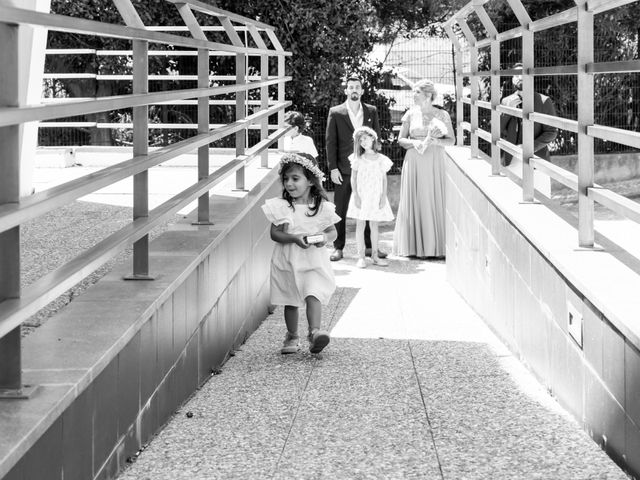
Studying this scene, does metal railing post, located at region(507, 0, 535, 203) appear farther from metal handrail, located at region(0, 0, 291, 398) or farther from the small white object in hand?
the small white object in hand

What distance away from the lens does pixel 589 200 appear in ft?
18.0

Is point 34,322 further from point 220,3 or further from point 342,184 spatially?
point 220,3

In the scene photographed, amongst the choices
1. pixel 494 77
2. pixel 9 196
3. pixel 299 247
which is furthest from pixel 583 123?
pixel 494 77

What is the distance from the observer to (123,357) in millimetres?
4277

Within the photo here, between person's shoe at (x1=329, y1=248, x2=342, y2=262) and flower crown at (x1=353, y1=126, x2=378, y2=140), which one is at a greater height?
flower crown at (x1=353, y1=126, x2=378, y2=140)

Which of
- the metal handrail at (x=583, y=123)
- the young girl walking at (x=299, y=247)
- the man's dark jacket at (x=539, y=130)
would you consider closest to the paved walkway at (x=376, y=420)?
the young girl walking at (x=299, y=247)

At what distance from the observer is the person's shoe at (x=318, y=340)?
7.08 meters

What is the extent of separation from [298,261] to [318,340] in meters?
0.62

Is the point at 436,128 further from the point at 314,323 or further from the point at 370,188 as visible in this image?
the point at 314,323

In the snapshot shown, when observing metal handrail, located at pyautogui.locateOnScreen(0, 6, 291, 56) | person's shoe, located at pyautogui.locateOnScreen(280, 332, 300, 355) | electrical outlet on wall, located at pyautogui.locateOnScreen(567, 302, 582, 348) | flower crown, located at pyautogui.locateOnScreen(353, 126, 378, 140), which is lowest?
person's shoe, located at pyautogui.locateOnScreen(280, 332, 300, 355)

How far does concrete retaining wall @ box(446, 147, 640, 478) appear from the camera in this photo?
14.0 feet

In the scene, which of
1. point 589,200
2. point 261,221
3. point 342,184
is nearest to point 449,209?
point 342,184

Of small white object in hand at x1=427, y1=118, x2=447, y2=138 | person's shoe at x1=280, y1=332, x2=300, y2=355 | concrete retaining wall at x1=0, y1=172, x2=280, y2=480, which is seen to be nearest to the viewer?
concrete retaining wall at x1=0, y1=172, x2=280, y2=480

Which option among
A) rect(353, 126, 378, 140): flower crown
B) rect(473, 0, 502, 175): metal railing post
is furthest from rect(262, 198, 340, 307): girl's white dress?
rect(353, 126, 378, 140): flower crown
